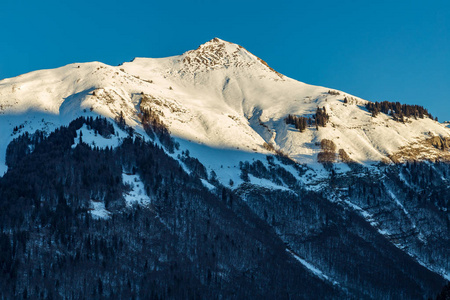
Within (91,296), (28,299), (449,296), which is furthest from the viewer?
(91,296)

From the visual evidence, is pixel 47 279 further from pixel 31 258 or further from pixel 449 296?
pixel 449 296

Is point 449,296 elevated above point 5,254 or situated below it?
below

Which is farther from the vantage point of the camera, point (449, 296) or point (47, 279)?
point (47, 279)

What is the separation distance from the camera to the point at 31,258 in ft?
656

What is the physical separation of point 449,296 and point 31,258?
398ft

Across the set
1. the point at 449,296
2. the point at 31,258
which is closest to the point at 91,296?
the point at 31,258

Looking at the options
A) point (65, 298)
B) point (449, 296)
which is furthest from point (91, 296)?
point (449, 296)

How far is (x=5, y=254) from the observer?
639 feet

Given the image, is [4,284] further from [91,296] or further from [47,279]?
[91,296]

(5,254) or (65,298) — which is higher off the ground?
(5,254)

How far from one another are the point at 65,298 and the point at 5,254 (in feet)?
72.9

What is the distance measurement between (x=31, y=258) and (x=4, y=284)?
13433 millimetres

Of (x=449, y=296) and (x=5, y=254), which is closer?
(x=449, y=296)

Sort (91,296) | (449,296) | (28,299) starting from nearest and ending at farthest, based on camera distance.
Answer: (449,296), (28,299), (91,296)
